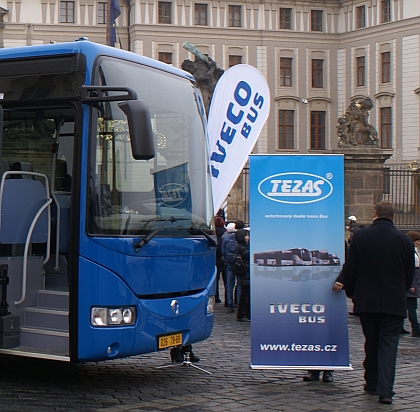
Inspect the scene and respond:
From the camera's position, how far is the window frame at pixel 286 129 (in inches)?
2462

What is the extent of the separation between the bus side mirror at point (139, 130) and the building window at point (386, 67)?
176 ft

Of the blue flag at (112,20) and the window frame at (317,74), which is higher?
the window frame at (317,74)

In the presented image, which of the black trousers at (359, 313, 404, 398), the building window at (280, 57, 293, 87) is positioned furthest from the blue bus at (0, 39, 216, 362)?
the building window at (280, 57, 293, 87)

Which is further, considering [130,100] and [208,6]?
[208,6]

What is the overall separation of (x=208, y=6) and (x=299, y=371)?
54503mm

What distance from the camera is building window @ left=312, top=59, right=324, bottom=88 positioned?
64.4 metres

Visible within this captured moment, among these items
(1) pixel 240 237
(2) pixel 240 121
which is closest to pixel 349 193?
(1) pixel 240 237

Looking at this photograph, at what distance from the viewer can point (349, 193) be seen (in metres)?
26.9

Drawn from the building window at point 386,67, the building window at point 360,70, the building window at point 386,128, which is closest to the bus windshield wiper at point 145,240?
the building window at point 386,128

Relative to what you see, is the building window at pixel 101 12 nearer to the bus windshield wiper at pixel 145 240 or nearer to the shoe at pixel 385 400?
the bus windshield wiper at pixel 145 240

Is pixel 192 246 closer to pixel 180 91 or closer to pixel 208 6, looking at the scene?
pixel 180 91

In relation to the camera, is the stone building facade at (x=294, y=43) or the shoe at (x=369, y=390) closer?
the shoe at (x=369, y=390)

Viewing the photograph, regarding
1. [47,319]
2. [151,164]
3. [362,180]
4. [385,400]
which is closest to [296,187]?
[151,164]

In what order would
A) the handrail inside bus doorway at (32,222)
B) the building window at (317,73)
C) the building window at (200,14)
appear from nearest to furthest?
the handrail inside bus doorway at (32,222)
the building window at (200,14)
the building window at (317,73)
